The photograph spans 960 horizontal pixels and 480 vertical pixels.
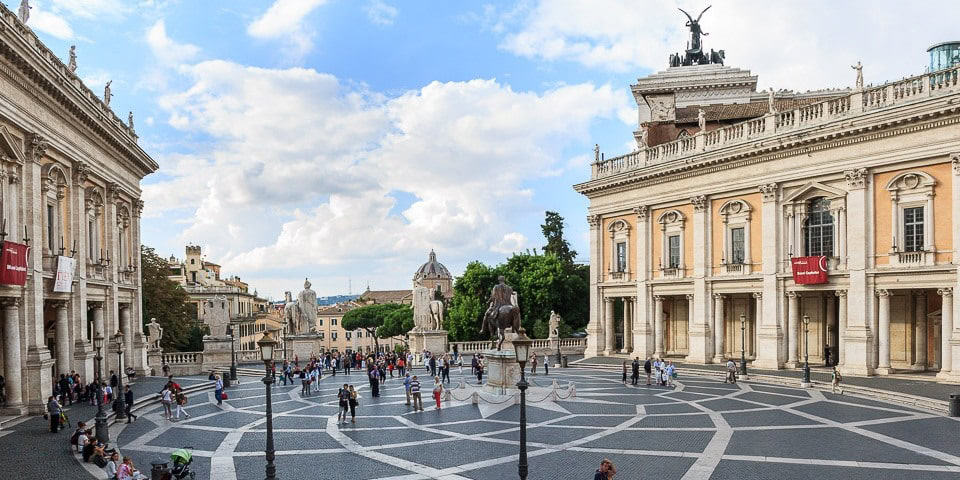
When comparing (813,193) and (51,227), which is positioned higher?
(813,193)

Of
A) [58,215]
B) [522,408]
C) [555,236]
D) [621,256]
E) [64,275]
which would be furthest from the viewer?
[555,236]

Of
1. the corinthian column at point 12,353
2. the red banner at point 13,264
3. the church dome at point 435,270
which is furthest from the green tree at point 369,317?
the red banner at point 13,264

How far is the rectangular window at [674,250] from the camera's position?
4194 cm

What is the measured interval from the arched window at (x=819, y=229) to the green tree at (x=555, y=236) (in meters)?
34.3

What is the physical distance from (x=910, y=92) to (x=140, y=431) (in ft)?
106

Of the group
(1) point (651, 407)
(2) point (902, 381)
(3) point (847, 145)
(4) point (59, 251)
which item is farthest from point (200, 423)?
(3) point (847, 145)

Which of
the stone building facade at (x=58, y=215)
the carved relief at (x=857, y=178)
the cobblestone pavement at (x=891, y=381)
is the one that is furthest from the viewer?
the carved relief at (x=857, y=178)

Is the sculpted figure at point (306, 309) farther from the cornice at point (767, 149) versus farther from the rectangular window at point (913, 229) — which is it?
the rectangular window at point (913, 229)

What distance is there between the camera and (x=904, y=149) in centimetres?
3014

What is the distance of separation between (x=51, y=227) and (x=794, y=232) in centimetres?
3353

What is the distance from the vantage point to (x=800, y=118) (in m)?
34.4

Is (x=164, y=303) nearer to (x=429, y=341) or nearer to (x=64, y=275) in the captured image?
(x=429, y=341)

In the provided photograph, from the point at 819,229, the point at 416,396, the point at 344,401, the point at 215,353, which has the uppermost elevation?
the point at 819,229

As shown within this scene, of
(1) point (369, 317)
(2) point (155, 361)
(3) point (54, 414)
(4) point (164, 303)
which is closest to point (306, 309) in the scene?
(2) point (155, 361)
